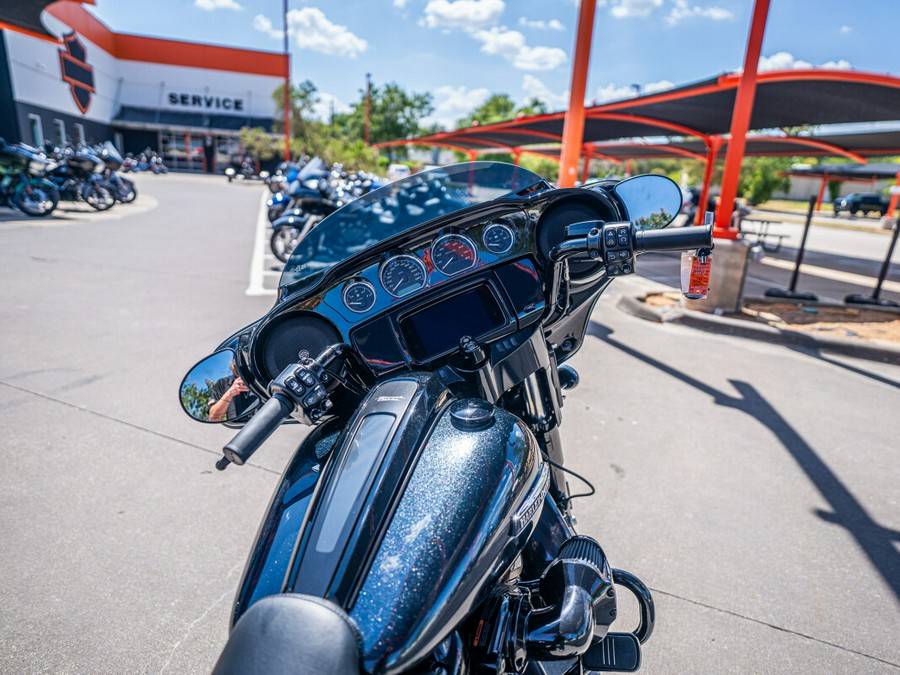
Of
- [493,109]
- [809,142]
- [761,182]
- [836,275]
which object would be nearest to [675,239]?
[836,275]

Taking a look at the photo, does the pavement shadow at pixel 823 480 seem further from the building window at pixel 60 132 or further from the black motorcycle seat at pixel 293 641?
the building window at pixel 60 132

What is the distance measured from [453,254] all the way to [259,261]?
802 cm

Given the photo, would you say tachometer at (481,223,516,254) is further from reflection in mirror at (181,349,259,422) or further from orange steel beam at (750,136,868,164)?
orange steel beam at (750,136,868,164)

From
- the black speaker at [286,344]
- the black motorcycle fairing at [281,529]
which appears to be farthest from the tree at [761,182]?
the black motorcycle fairing at [281,529]

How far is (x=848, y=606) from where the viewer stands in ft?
7.78

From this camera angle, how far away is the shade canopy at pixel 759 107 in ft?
24.0

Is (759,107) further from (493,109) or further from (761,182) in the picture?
(493,109)

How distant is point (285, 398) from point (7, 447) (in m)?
3.04

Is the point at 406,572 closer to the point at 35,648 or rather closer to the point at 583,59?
the point at 35,648

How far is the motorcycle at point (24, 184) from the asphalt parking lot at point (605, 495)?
22.6 feet

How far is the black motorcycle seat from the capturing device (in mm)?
772

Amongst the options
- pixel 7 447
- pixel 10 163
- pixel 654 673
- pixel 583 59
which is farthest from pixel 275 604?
pixel 10 163

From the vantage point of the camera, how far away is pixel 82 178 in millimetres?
13164

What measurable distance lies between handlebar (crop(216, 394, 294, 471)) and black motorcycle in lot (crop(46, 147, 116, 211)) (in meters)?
14.6
